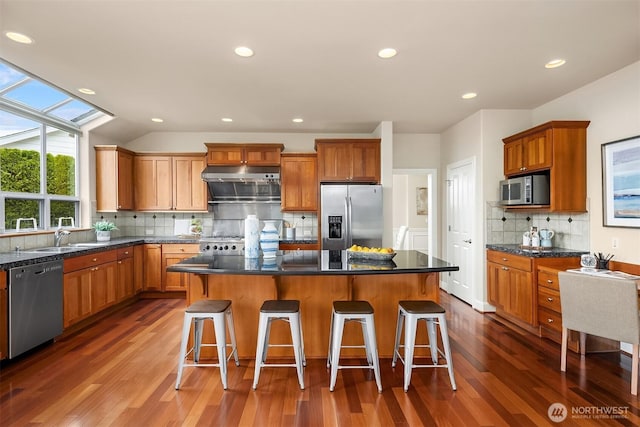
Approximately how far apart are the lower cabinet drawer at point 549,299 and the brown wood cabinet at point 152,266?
16.5 feet

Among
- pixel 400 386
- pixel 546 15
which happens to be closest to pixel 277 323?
pixel 400 386

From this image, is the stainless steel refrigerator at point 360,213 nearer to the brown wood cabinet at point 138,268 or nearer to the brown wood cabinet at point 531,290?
the brown wood cabinet at point 531,290

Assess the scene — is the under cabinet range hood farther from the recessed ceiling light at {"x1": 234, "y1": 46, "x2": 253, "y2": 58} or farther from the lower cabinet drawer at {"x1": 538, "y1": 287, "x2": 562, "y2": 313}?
the lower cabinet drawer at {"x1": 538, "y1": 287, "x2": 562, "y2": 313}

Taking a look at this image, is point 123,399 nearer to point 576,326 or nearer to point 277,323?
point 277,323

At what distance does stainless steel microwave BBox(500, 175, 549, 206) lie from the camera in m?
3.81

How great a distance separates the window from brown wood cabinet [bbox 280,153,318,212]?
271cm

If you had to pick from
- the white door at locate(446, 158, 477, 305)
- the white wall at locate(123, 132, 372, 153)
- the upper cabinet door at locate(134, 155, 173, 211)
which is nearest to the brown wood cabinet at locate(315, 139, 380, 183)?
the white wall at locate(123, 132, 372, 153)

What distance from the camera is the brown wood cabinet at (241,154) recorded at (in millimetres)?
5414

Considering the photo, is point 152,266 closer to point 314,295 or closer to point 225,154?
point 225,154

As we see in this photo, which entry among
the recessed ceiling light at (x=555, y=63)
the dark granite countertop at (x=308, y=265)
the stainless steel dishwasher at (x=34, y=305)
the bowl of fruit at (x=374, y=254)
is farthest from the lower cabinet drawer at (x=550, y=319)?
the stainless steel dishwasher at (x=34, y=305)

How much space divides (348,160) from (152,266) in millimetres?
3437

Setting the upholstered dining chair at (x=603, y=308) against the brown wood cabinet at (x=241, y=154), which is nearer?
the upholstered dining chair at (x=603, y=308)

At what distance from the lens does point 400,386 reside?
2.55 meters

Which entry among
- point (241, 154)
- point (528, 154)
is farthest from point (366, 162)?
point (528, 154)
